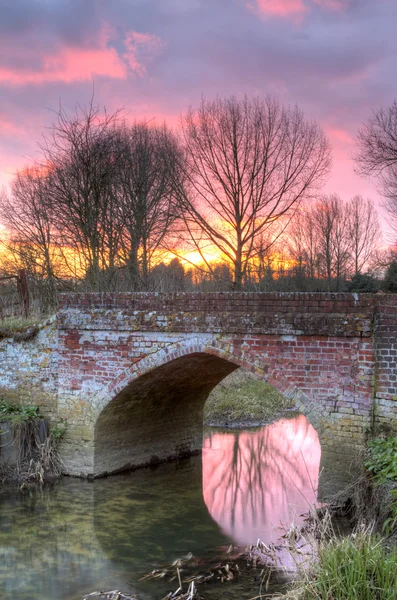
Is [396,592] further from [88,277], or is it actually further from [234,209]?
[234,209]

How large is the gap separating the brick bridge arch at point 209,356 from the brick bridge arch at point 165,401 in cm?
2

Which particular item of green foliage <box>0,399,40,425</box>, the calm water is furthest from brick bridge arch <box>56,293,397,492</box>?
the calm water

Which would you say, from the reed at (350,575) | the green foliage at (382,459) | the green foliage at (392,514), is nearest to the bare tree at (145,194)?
the green foliage at (382,459)

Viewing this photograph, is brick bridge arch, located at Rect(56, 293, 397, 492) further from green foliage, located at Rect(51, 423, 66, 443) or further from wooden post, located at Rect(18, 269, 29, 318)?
wooden post, located at Rect(18, 269, 29, 318)

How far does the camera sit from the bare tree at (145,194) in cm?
1939

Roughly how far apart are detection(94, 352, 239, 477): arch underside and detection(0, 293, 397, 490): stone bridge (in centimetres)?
3

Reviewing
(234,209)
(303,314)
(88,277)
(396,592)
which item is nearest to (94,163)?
(88,277)

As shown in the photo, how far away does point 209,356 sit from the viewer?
395 inches

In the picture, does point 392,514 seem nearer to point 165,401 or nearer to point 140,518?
point 140,518

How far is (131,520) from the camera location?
30.2 ft

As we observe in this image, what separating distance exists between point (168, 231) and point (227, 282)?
2819 mm

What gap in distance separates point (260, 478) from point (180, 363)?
3.48 metres

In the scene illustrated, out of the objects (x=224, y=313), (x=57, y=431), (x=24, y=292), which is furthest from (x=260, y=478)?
(x=24, y=292)

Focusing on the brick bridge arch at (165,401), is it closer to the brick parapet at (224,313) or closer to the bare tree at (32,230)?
the brick parapet at (224,313)
